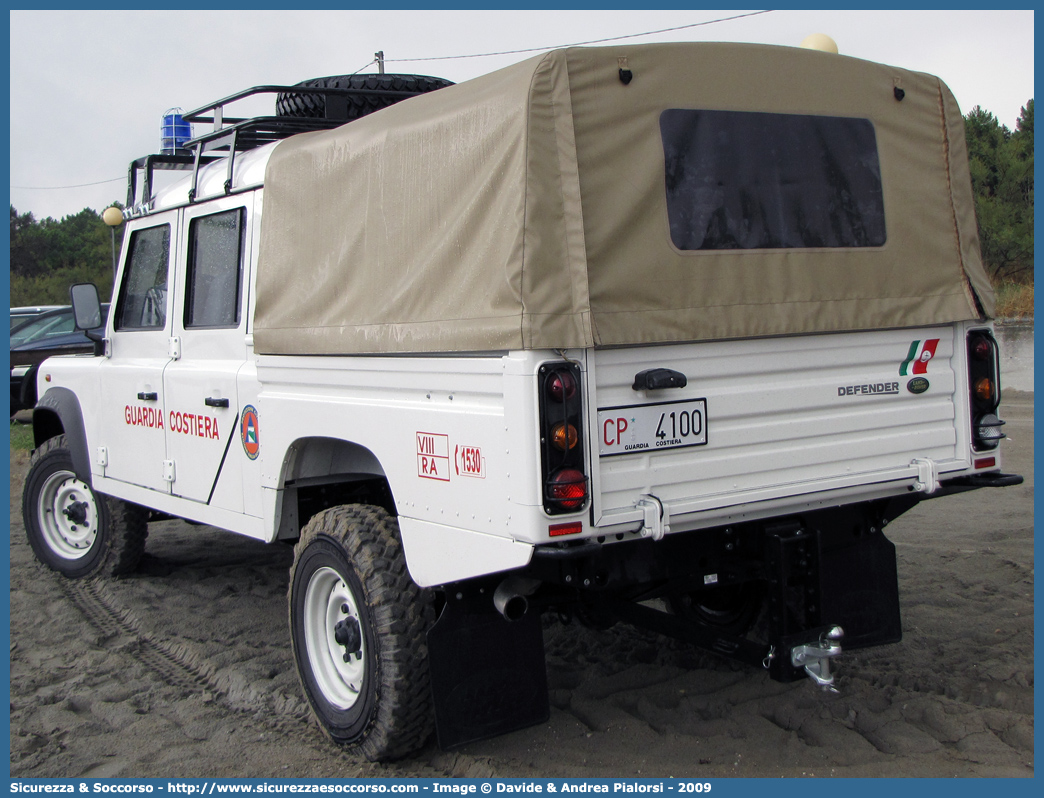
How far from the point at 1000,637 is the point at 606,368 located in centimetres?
290

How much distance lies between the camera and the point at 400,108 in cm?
374

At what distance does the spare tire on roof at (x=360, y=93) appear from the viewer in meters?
5.50

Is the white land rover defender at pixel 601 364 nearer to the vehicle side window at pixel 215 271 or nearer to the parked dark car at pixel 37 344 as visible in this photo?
the vehicle side window at pixel 215 271

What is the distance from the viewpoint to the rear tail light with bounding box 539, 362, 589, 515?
2.91 metres

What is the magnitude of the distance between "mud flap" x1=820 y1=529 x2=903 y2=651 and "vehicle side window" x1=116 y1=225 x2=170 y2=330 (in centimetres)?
375

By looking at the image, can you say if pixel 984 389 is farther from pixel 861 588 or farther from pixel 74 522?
pixel 74 522

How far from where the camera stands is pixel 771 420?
3424 millimetres

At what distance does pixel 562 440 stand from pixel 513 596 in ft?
2.43

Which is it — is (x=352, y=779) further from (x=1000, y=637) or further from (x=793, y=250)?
(x=1000, y=637)

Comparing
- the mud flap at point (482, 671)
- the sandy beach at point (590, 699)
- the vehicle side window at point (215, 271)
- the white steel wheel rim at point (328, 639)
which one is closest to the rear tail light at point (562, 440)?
the mud flap at point (482, 671)

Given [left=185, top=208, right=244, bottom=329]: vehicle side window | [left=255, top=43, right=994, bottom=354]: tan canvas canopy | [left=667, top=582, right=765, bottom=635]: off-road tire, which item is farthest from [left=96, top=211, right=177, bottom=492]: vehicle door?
[left=667, top=582, right=765, bottom=635]: off-road tire

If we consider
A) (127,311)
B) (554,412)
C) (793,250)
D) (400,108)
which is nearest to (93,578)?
(127,311)

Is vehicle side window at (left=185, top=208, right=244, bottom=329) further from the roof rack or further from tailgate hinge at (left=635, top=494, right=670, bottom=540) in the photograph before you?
tailgate hinge at (left=635, top=494, right=670, bottom=540)

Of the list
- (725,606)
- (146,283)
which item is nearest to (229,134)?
(146,283)
